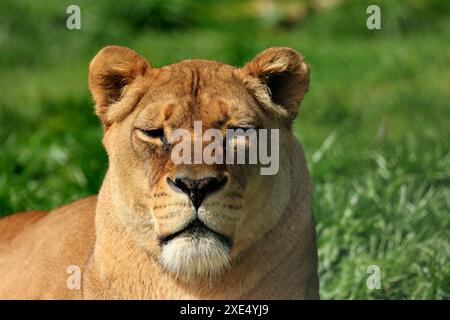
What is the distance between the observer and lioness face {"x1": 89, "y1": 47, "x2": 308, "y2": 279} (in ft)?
14.4

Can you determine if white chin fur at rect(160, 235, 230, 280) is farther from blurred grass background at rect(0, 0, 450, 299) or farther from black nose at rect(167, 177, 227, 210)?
blurred grass background at rect(0, 0, 450, 299)

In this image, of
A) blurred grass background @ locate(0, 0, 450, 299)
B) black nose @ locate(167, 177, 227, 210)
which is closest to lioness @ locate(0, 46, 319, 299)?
black nose @ locate(167, 177, 227, 210)

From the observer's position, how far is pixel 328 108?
9.60 metres

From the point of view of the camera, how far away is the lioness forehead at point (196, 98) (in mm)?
4547

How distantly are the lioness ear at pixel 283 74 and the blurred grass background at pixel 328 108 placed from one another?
1.50 m

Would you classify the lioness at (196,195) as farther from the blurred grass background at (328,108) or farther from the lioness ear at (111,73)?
the blurred grass background at (328,108)

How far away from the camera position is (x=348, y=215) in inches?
262

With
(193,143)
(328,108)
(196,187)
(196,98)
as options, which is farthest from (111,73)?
(328,108)

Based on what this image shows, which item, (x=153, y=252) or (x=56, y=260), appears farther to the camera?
(x=56, y=260)

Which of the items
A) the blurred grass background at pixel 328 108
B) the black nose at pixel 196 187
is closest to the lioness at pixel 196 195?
the black nose at pixel 196 187

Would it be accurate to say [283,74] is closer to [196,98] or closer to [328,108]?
[196,98]
